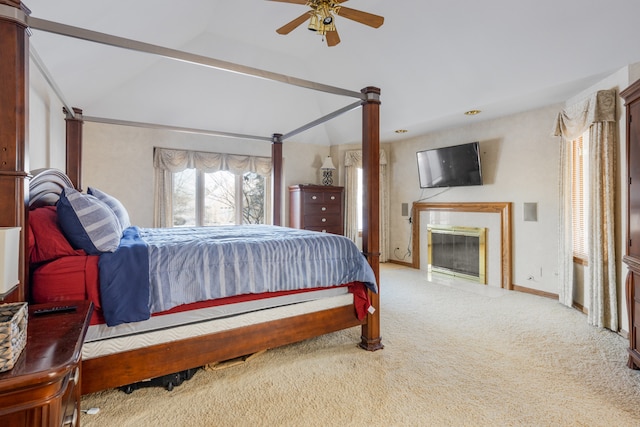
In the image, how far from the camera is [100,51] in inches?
116

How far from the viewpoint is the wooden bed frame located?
4.41 feet

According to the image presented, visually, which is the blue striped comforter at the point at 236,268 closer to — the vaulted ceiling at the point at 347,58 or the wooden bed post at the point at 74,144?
the vaulted ceiling at the point at 347,58

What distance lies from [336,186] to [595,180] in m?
3.89

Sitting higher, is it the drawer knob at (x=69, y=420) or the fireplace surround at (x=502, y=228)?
the fireplace surround at (x=502, y=228)

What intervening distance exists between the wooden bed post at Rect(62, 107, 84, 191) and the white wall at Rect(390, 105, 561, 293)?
4928mm

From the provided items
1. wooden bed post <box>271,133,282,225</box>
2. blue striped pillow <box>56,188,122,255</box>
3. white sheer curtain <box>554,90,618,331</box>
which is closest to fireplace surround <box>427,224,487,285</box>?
white sheer curtain <box>554,90,618,331</box>

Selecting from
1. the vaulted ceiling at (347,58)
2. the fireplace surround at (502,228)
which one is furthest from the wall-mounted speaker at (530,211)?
the vaulted ceiling at (347,58)

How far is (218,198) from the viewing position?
564 centimetres

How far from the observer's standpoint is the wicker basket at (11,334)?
799 mm

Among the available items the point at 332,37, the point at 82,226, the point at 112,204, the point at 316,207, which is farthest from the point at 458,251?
the point at 82,226

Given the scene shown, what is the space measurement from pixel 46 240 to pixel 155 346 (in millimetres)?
800

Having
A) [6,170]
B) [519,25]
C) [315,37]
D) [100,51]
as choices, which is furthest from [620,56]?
[100,51]

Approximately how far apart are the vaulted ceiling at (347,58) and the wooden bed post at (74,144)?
29cm

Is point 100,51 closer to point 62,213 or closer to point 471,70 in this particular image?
point 62,213
